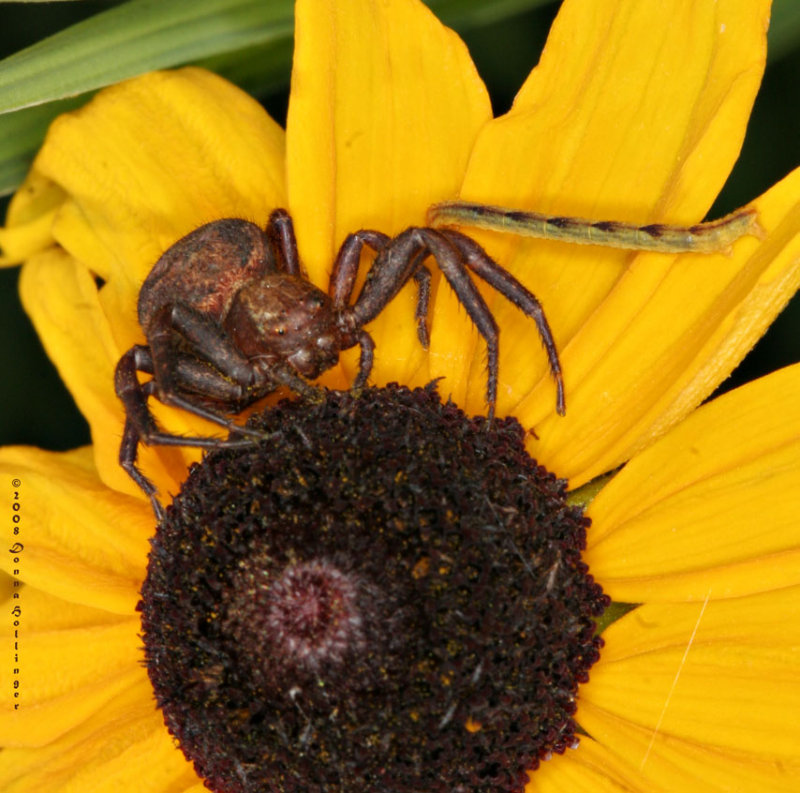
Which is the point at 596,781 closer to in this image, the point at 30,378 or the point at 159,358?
the point at 159,358

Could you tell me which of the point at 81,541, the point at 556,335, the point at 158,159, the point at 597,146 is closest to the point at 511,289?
the point at 556,335

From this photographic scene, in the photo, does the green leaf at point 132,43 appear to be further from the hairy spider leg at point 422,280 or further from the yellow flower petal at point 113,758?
the yellow flower petal at point 113,758

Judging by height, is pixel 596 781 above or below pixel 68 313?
below

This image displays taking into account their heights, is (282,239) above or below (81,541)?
above

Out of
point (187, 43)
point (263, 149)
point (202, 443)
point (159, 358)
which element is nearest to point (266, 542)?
point (202, 443)

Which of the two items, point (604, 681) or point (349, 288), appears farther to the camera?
point (349, 288)

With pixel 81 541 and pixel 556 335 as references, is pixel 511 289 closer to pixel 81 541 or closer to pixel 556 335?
pixel 556 335
